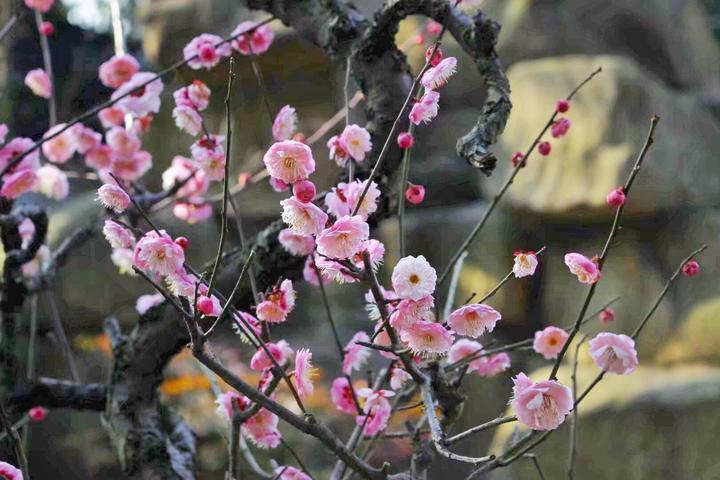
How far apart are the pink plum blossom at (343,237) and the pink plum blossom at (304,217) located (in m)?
0.03

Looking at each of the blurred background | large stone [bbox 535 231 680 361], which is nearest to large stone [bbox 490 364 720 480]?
the blurred background

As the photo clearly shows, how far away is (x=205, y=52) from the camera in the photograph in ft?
4.48

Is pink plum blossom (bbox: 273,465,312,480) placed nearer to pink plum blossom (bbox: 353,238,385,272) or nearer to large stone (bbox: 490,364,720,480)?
pink plum blossom (bbox: 353,238,385,272)

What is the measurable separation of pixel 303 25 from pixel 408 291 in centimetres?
60

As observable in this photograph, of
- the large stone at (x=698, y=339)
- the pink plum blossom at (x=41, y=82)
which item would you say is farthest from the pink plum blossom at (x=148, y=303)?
the large stone at (x=698, y=339)

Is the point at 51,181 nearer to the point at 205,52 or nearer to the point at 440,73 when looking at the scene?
the point at 205,52

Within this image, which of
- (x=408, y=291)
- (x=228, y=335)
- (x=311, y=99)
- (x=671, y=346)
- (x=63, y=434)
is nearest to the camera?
(x=408, y=291)

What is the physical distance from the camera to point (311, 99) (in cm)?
455

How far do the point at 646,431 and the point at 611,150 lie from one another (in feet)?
3.70

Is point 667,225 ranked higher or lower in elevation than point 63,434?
higher

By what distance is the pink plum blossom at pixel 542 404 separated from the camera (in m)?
0.72

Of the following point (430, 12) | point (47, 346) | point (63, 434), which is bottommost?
point (63, 434)

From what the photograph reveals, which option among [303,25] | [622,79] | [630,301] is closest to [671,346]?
[630,301]

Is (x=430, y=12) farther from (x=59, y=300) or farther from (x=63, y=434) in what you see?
(x=59, y=300)
